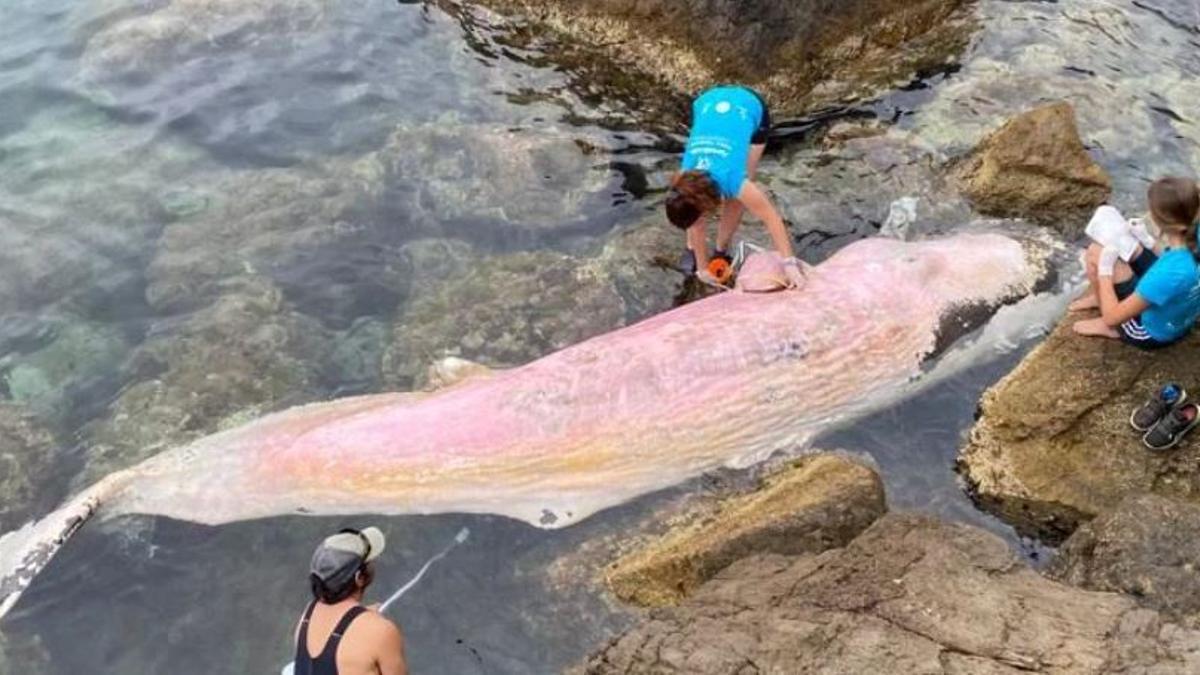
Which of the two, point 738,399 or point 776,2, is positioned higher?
point 776,2

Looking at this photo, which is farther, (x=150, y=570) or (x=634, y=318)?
(x=634, y=318)

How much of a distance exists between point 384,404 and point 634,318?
1.93m

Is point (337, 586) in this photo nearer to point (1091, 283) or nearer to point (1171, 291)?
point (1171, 291)

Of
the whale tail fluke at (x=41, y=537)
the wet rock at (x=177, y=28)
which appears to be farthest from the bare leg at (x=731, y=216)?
the wet rock at (x=177, y=28)

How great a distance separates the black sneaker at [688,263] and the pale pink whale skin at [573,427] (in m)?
0.82

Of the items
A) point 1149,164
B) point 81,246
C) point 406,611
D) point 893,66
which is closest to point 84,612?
point 406,611

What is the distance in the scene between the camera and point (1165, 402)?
236 inches

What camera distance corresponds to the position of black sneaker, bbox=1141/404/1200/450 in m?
5.93

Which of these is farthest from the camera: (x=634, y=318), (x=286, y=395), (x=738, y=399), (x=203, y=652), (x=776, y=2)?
(x=776, y=2)

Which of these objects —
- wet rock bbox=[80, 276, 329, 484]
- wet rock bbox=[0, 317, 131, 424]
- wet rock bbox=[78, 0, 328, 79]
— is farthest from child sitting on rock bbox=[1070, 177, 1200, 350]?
wet rock bbox=[78, 0, 328, 79]

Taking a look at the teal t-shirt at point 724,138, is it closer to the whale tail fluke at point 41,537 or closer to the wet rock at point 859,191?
the wet rock at point 859,191

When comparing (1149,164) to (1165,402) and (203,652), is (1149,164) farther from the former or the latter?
(203,652)

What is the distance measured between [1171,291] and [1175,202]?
491 mm

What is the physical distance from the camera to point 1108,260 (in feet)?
21.4
